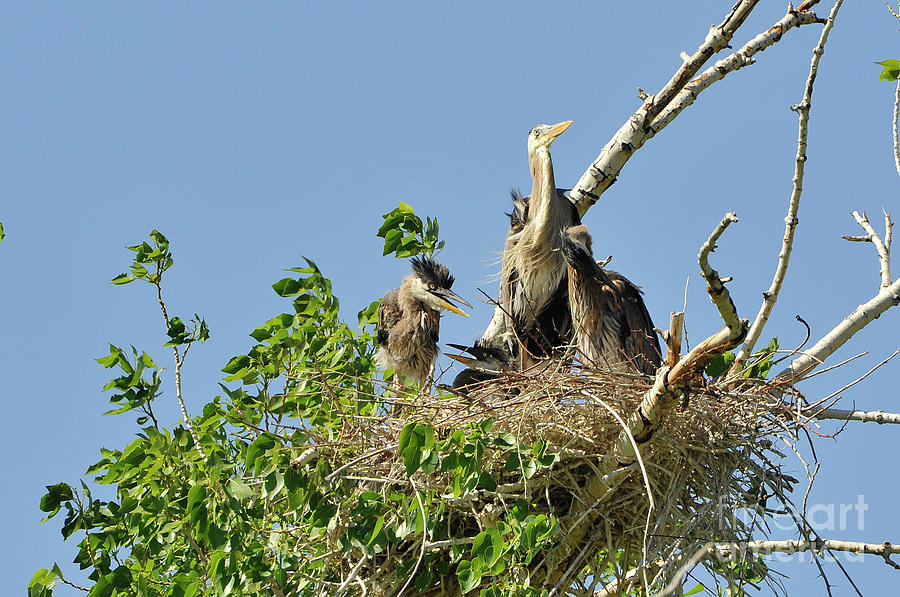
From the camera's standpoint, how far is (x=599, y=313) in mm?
4273

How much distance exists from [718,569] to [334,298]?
5.60 feet

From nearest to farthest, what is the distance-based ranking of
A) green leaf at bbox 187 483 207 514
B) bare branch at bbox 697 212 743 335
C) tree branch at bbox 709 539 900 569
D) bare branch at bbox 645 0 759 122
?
bare branch at bbox 697 212 743 335, green leaf at bbox 187 483 207 514, tree branch at bbox 709 539 900 569, bare branch at bbox 645 0 759 122

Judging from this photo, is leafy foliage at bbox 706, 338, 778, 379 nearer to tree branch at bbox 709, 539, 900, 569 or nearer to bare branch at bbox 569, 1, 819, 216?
tree branch at bbox 709, 539, 900, 569

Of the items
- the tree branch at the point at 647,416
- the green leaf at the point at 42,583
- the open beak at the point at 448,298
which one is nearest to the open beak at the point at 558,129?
the open beak at the point at 448,298

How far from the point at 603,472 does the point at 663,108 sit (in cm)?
221

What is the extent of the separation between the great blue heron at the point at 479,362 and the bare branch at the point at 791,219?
3.20 feet

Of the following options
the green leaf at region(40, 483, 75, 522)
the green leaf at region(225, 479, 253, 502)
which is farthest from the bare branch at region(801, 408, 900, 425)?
the green leaf at region(40, 483, 75, 522)

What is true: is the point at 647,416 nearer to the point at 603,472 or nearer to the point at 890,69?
the point at 603,472

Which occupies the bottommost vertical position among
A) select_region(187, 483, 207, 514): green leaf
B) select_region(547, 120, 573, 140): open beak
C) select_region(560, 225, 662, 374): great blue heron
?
select_region(187, 483, 207, 514): green leaf

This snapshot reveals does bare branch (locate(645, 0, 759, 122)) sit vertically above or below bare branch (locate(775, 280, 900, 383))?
above

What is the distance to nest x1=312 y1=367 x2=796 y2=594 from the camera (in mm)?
3207

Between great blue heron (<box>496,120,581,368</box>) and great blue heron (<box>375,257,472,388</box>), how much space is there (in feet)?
1.42

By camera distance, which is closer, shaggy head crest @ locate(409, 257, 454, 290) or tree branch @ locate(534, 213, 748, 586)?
tree branch @ locate(534, 213, 748, 586)

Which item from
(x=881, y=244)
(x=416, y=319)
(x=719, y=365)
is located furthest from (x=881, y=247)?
(x=416, y=319)
